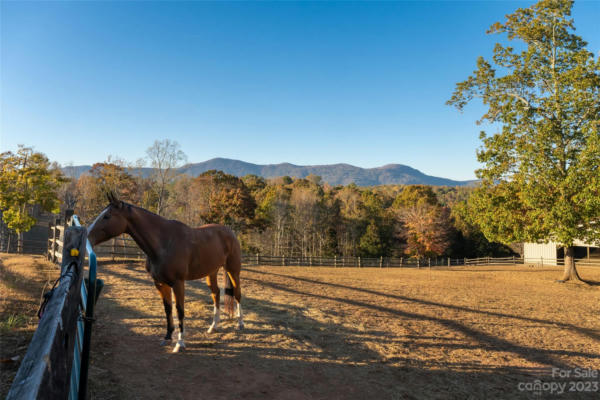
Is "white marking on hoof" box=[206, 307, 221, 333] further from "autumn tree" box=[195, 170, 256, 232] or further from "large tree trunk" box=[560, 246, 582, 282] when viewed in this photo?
"autumn tree" box=[195, 170, 256, 232]

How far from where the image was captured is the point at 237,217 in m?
25.8

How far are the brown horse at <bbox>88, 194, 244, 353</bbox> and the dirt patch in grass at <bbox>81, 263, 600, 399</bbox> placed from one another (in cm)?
73

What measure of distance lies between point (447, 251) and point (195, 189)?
31606 mm

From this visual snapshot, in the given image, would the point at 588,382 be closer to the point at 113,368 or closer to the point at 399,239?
the point at 113,368

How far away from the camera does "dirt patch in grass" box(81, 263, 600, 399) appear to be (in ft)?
13.8

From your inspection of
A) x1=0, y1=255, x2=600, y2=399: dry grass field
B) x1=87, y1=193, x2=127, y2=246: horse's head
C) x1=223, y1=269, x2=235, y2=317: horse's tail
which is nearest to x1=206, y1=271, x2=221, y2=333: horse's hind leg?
x1=0, y1=255, x2=600, y2=399: dry grass field

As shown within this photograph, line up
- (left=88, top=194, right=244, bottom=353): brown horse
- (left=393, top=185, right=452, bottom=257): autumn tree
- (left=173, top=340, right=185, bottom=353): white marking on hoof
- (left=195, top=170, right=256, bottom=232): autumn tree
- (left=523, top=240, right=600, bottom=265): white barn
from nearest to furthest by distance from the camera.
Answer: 1. (left=88, top=194, right=244, bottom=353): brown horse
2. (left=173, top=340, right=185, bottom=353): white marking on hoof
3. (left=195, top=170, right=256, bottom=232): autumn tree
4. (left=523, top=240, right=600, bottom=265): white barn
5. (left=393, top=185, right=452, bottom=257): autumn tree

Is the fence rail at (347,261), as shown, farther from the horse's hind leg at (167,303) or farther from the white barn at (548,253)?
the horse's hind leg at (167,303)

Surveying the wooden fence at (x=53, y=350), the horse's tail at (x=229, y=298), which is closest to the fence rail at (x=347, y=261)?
the horse's tail at (x=229, y=298)

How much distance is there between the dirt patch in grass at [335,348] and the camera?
4.22 m

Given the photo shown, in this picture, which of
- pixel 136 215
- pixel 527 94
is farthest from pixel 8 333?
pixel 527 94

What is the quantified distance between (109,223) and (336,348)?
4408 mm

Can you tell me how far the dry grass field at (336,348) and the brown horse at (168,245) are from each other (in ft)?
2.44

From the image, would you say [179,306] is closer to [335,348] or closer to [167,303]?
[167,303]
